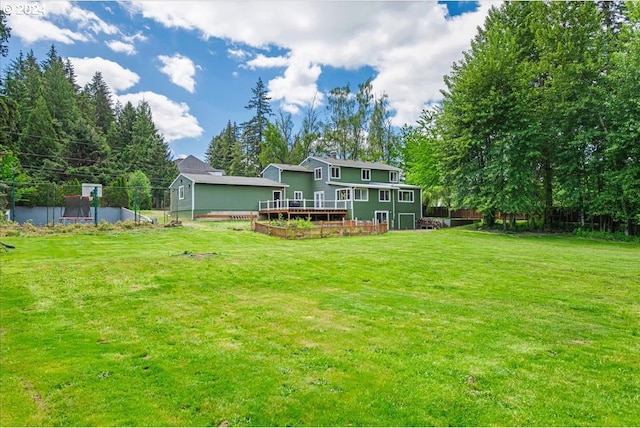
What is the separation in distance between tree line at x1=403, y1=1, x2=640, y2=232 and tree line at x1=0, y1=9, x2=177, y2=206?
29.0m

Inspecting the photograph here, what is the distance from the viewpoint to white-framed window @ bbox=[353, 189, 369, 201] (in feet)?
101

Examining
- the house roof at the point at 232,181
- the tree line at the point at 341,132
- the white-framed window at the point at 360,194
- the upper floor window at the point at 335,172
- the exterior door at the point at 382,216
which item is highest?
the tree line at the point at 341,132

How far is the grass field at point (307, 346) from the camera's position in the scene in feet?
11.9

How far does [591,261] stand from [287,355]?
13.3 meters

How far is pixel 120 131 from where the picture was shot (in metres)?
52.3

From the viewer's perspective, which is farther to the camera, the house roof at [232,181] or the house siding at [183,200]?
the house siding at [183,200]

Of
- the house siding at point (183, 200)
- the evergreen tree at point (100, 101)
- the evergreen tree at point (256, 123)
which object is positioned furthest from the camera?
the evergreen tree at point (256, 123)

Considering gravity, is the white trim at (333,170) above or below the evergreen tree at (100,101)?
below

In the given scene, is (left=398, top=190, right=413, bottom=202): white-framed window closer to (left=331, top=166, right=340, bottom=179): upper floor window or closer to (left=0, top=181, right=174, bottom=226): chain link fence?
(left=331, top=166, right=340, bottom=179): upper floor window

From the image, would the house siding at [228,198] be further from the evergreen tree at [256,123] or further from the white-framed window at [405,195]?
the evergreen tree at [256,123]

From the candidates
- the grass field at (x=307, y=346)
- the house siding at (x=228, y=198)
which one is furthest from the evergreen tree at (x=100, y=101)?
the grass field at (x=307, y=346)

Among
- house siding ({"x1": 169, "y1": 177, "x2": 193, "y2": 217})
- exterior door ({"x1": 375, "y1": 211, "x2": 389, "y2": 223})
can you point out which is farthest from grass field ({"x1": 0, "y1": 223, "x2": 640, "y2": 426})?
exterior door ({"x1": 375, "y1": 211, "x2": 389, "y2": 223})

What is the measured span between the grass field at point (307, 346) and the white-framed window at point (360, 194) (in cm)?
2050

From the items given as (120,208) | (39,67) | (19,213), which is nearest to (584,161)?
(120,208)
